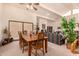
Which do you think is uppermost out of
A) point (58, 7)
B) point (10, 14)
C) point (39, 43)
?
point (58, 7)

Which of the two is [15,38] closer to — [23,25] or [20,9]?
[23,25]

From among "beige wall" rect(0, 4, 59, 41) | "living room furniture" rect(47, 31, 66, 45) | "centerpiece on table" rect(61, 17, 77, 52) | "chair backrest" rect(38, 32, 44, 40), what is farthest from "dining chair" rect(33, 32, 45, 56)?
"centerpiece on table" rect(61, 17, 77, 52)

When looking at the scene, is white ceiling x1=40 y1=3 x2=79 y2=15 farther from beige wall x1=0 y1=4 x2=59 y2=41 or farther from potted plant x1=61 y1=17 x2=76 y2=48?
beige wall x1=0 y1=4 x2=59 y2=41

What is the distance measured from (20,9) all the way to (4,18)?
0.35m

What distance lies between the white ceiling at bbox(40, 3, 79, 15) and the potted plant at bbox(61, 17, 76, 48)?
0.16 m

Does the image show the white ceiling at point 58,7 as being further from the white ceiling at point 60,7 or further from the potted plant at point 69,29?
the potted plant at point 69,29

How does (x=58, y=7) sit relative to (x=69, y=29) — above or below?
above

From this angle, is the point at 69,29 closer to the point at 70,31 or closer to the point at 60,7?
the point at 70,31

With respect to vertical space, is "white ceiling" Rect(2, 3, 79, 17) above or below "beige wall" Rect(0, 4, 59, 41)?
above

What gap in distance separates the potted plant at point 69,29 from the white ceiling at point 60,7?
0.16m

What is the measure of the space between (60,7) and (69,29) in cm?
47

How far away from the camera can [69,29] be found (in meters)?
1.96

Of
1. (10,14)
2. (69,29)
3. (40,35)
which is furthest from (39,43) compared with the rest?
(10,14)

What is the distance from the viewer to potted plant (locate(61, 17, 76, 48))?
1921 mm
